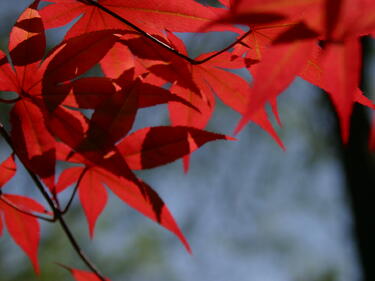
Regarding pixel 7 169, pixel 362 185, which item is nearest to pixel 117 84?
→ pixel 7 169

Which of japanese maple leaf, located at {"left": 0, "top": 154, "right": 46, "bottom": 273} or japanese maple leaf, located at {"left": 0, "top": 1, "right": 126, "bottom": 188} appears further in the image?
japanese maple leaf, located at {"left": 0, "top": 154, "right": 46, "bottom": 273}

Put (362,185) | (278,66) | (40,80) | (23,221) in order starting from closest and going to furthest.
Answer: (278,66) → (40,80) → (23,221) → (362,185)

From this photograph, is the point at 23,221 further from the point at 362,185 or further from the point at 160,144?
the point at 362,185

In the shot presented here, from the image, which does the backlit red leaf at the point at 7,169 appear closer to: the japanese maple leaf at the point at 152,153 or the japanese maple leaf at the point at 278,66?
the japanese maple leaf at the point at 152,153

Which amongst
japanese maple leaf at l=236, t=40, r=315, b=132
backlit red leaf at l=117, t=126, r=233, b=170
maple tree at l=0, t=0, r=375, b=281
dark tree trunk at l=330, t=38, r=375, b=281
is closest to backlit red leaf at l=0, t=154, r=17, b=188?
maple tree at l=0, t=0, r=375, b=281

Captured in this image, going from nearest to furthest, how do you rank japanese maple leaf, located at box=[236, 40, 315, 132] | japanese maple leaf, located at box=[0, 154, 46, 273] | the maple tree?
1. japanese maple leaf, located at box=[236, 40, 315, 132]
2. the maple tree
3. japanese maple leaf, located at box=[0, 154, 46, 273]

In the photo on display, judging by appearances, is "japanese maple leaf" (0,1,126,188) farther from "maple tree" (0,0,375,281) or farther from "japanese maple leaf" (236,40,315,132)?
"japanese maple leaf" (236,40,315,132)

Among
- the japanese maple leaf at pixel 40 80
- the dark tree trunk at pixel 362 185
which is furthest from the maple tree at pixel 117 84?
the dark tree trunk at pixel 362 185

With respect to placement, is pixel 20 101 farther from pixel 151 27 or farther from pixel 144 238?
pixel 144 238

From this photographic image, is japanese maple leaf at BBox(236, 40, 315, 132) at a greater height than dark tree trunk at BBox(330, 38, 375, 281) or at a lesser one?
greater

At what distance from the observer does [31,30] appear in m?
0.42

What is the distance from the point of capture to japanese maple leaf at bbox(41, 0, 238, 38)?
425mm

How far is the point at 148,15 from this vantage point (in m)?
0.44

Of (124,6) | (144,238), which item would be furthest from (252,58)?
(144,238)
